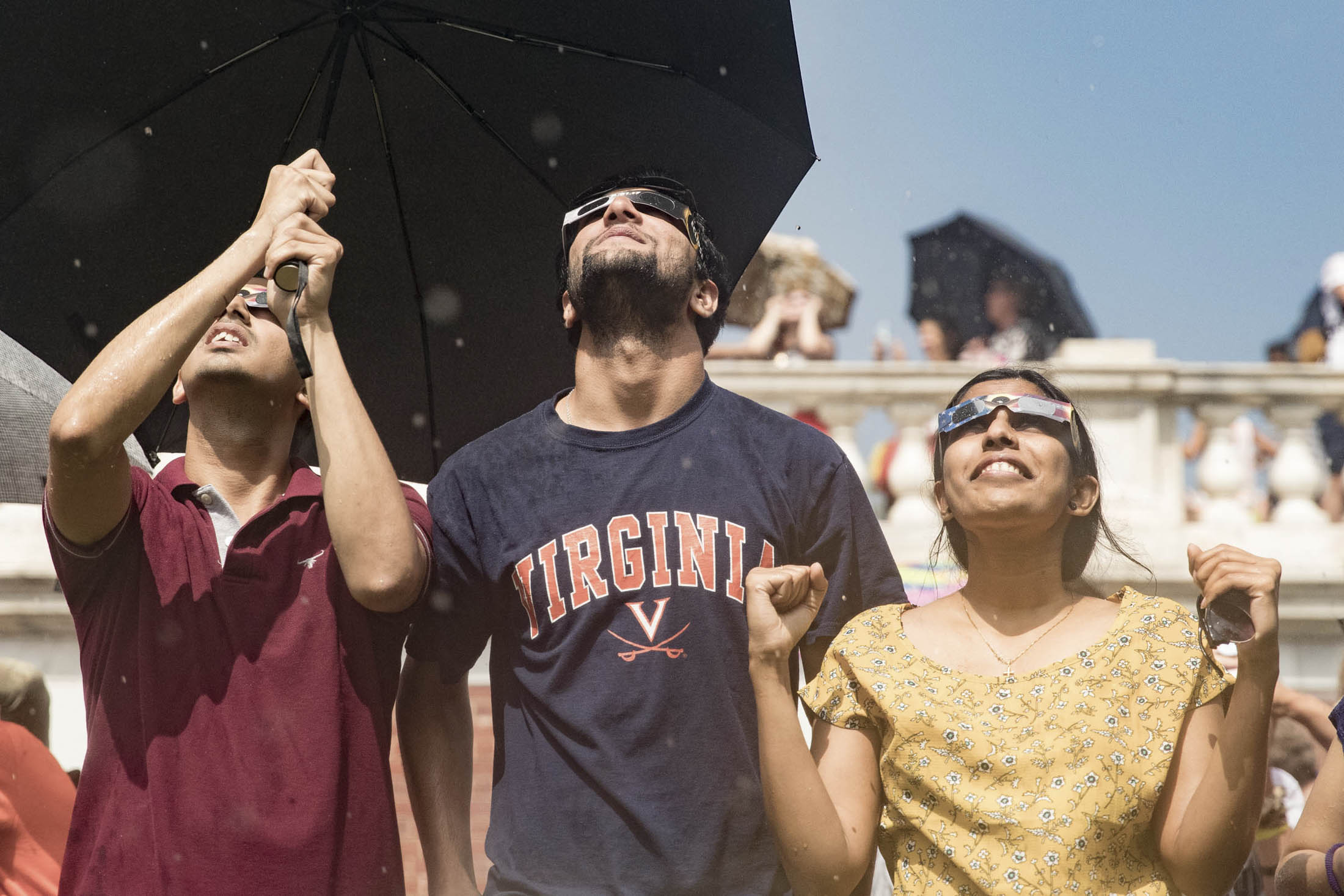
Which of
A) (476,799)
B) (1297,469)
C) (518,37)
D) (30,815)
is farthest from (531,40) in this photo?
(1297,469)

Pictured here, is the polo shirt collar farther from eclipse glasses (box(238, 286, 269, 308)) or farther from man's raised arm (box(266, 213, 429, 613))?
eclipse glasses (box(238, 286, 269, 308))

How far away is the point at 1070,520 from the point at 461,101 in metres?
1.73

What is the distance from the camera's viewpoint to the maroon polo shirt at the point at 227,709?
2496 millimetres

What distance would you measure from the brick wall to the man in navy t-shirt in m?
3.86

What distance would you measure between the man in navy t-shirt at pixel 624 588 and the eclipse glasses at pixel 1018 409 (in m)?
0.27

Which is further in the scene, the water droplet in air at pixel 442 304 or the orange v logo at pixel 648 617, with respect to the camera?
the water droplet in air at pixel 442 304

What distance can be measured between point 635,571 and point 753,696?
0.36 metres

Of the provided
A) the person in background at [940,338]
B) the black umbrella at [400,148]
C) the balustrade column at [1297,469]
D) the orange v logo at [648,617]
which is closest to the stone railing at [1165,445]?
the balustrade column at [1297,469]

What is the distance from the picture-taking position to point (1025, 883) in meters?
2.39

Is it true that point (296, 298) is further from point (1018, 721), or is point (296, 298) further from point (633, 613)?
point (1018, 721)

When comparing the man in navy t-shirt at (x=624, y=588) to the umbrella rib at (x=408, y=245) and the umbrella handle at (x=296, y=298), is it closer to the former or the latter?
the umbrella rib at (x=408, y=245)

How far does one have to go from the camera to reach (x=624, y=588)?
9.01ft

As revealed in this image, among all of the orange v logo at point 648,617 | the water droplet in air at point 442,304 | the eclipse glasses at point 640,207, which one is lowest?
the orange v logo at point 648,617

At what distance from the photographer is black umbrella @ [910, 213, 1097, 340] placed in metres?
7.73
